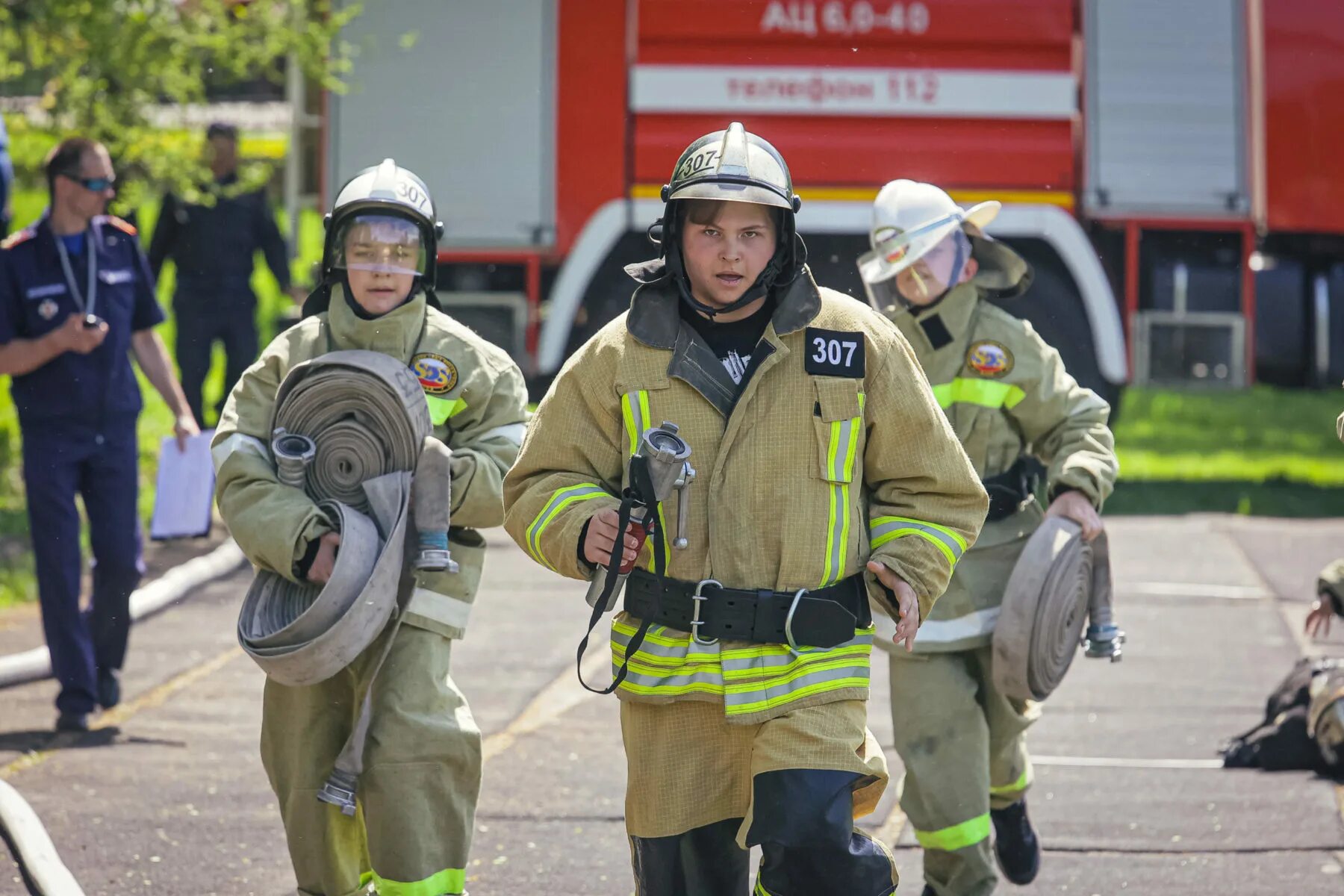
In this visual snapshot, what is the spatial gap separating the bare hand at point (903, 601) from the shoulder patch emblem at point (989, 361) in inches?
54.6

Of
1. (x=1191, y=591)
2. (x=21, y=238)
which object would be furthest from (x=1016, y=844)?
(x=1191, y=591)

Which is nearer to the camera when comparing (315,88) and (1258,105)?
(1258,105)

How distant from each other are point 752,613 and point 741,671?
0.12 meters

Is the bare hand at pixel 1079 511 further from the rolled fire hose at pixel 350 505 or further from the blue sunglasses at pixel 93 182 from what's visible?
the blue sunglasses at pixel 93 182

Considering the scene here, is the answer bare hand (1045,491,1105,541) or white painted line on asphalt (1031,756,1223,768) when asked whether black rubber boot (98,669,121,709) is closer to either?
white painted line on asphalt (1031,756,1223,768)

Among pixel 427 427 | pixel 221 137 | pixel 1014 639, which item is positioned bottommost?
pixel 1014 639

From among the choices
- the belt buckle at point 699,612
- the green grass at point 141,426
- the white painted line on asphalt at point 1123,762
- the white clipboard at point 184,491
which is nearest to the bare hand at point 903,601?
the belt buckle at point 699,612

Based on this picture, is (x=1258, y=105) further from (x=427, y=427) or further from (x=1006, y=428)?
(x=427, y=427)

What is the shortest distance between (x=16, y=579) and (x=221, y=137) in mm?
3196

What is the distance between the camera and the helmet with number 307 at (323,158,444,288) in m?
4.59

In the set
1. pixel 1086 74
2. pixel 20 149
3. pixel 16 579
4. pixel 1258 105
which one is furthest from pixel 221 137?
pixel 1258 105

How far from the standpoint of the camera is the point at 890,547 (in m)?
3.70

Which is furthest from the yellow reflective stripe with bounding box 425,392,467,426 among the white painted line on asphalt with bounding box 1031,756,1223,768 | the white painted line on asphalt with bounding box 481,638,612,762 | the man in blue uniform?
the white painted line on asphalt with bounding box 1031,756,1223,768

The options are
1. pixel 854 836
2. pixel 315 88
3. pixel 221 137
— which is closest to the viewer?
pixel 854 836
